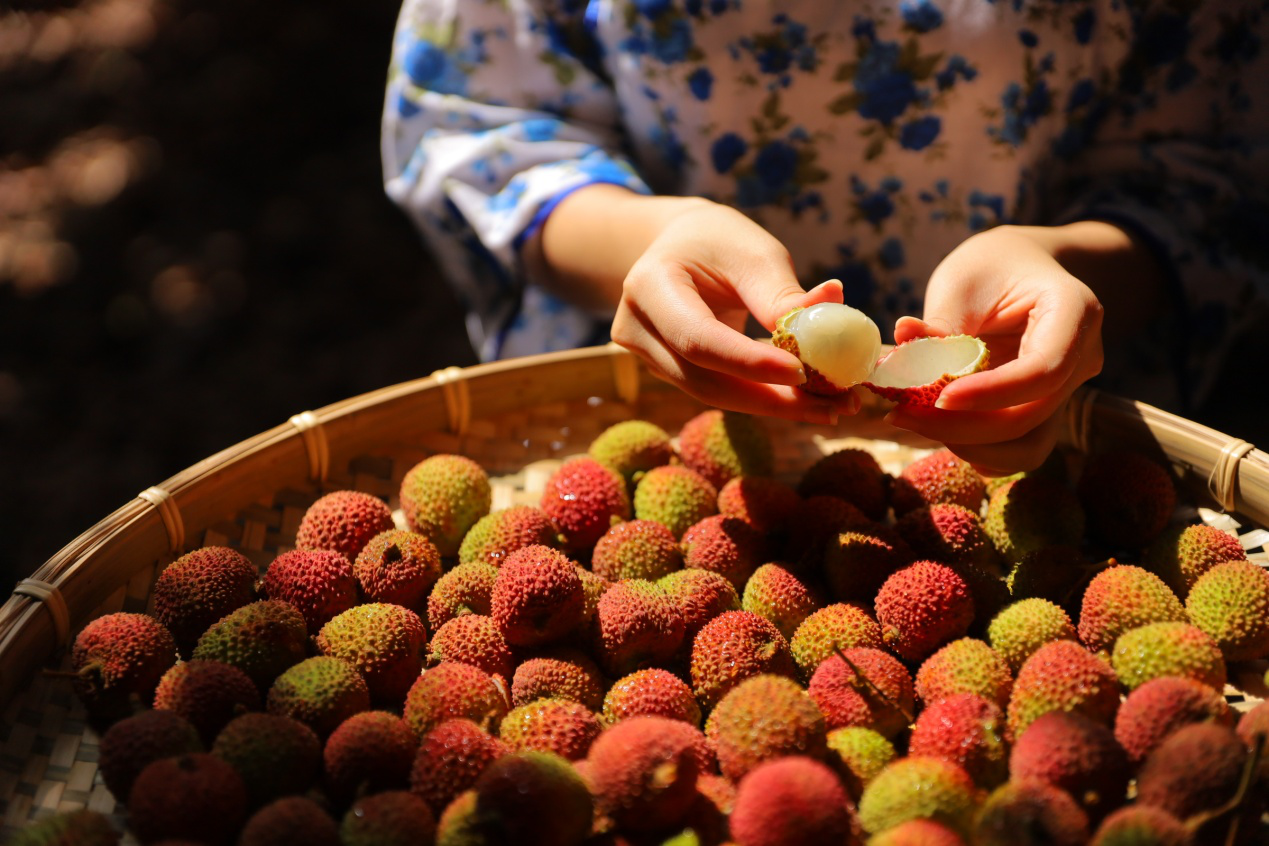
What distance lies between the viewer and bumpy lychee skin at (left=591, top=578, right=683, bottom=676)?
3.71 ft

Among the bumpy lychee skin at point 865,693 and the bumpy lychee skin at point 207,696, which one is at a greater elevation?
the bumpy lychee skin at point 207,696

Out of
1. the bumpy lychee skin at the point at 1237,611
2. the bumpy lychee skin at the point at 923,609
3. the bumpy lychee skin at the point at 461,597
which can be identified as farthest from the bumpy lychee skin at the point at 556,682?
the bumpy lychee skin at the point at 1237,611

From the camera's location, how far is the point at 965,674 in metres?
1.08

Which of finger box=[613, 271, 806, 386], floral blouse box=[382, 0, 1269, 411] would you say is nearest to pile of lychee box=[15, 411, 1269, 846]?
finger box=[613, 271, 806, 386]

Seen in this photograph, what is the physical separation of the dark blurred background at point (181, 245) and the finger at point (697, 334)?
6.03ft

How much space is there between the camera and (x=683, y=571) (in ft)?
4.07

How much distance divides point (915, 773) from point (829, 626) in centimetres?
25

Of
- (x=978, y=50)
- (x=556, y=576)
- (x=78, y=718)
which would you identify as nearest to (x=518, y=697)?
(x=556, y=576)

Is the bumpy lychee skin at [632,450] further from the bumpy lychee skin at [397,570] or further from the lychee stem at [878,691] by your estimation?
the lychee stem at [878,691]

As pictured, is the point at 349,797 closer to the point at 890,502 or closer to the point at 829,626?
the point at 829,626

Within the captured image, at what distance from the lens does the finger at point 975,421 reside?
1.10m

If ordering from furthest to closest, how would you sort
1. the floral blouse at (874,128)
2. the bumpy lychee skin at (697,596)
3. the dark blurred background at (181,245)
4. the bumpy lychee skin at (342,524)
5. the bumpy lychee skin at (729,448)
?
the dark blurred background at (181,245), the floral blouse at (874,128), the bumpy lychee skin at (729,448), the bumpy lychee skin at (342,524), the bumpy lychee skin at (697,596)

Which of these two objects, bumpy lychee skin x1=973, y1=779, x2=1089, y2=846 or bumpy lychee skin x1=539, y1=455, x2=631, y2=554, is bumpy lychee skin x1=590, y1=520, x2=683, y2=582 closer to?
bumpy lychee skin x1=539, y1=455, x2=631, y2=554

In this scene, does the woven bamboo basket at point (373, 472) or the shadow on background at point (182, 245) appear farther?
the shadow on background at point (182, 245)
